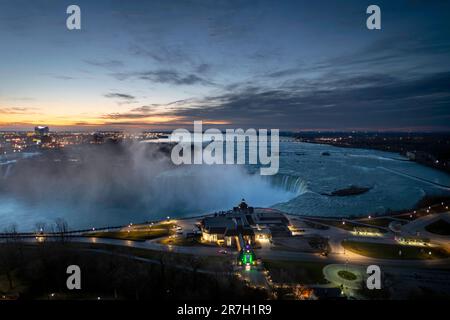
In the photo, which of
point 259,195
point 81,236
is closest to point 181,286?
point 81,236

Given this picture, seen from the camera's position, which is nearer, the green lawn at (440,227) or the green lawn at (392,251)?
the green lawn at (392,251)

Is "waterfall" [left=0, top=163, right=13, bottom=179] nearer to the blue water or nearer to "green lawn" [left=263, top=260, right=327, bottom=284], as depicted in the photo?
the blue water

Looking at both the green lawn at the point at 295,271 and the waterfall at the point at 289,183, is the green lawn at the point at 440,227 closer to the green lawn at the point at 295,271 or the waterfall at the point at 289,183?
the green lawn at the point at 295,271

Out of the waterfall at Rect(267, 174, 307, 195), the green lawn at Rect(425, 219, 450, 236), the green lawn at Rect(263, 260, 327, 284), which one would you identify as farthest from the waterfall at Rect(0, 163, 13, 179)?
the green lawn at Rect(425, 219, 450, 236)

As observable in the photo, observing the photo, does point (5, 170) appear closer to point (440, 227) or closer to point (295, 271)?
point (295, 271)

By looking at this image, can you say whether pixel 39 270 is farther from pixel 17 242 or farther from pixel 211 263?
pixel 211 263

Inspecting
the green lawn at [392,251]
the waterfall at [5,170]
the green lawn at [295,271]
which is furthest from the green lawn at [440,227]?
the waterfall at [5,170]
